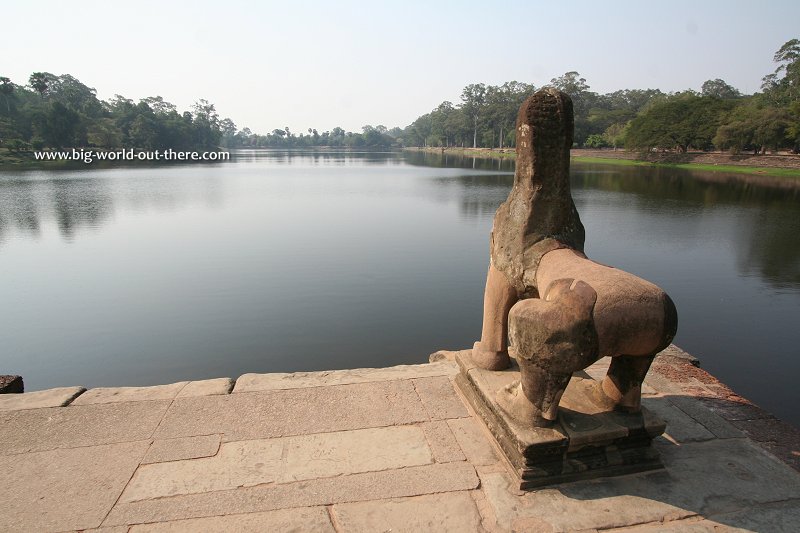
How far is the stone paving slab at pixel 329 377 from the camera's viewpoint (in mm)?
4102

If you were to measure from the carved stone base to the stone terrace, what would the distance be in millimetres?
90

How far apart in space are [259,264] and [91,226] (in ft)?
27.5

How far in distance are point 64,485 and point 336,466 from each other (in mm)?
1586

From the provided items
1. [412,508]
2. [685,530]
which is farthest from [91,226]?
[685,530]

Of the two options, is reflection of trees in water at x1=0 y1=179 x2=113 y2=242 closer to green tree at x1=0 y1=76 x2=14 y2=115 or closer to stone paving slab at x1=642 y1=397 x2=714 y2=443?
stone paving slab at x1=642 y1=397 x2=714 y2=443

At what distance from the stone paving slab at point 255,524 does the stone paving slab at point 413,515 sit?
0.10 meters

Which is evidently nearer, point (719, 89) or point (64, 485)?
point (64, 485)

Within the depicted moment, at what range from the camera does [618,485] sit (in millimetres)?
2832

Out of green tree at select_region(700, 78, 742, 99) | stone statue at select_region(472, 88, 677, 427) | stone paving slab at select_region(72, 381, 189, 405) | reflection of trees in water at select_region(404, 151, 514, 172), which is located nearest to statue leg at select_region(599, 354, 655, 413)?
stone statue at select_region(472, 88, 677, 427)

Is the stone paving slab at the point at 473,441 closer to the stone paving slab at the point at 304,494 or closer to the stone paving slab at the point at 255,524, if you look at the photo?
the stone paving slab at the point at 304,494

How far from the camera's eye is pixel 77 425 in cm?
350

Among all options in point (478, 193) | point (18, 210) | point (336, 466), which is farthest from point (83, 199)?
point (336, 466)

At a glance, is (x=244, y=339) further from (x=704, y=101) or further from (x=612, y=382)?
(x=704, y=101)

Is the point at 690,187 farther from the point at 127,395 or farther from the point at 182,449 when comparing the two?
the point at 182,449
